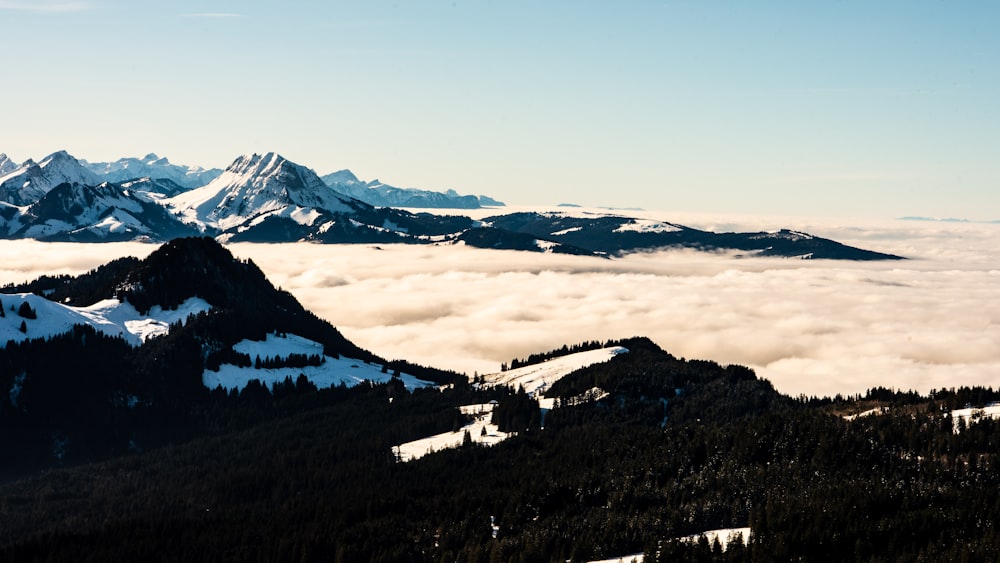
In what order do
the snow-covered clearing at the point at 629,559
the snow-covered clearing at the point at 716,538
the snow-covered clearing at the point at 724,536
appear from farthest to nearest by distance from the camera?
the snow-covered clearing at the point at 724,536 < the snow-covered clearing at the point at 716,538 < the snow-covered clearing at the point at 629,559

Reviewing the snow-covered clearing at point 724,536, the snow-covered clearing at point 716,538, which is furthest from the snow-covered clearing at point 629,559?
the snow-covered clearing at point 724,536

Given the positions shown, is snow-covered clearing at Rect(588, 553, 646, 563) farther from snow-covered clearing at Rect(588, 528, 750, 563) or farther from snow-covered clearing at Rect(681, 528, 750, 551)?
snow-covered clearing at Rect(681, 528, 750, 551)

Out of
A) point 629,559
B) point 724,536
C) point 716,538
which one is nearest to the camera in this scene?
point 716,538

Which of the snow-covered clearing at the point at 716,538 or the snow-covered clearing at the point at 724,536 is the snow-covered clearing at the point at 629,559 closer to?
the snow-covered clearing at the point at 716,538

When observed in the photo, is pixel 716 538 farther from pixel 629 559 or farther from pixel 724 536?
pixel 629 559

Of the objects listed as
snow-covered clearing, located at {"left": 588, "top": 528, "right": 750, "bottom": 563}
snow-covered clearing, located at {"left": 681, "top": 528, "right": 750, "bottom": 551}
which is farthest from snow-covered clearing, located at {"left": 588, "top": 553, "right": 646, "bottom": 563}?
snow-covered clearing, located at {"left": 681, "top": 528, "right": 750, "bottom": 551}

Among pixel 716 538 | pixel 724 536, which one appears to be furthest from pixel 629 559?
pixel 724 536

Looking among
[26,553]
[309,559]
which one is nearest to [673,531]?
[309,559]

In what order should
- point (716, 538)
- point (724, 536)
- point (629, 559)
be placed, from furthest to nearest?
point (724, 536) < point (629, 559) < point (716, 538)

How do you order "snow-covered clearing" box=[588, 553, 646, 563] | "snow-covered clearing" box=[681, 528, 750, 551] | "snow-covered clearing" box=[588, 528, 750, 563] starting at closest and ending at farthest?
1. "snow-covered clearing" box=[588, 553, 646, 563]
2. "snow-covered clearing" box=[588, 528, 750, 563]
3. "snow-covered clearing" box=[681, 528, 750, 551]

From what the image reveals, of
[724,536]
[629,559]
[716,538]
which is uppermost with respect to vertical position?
[716,538]

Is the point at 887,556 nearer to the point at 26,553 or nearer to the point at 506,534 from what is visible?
the point at 506,534

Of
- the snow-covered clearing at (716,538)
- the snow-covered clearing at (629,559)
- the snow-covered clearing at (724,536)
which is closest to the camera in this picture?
the snow-covered clearing at (629,559)
